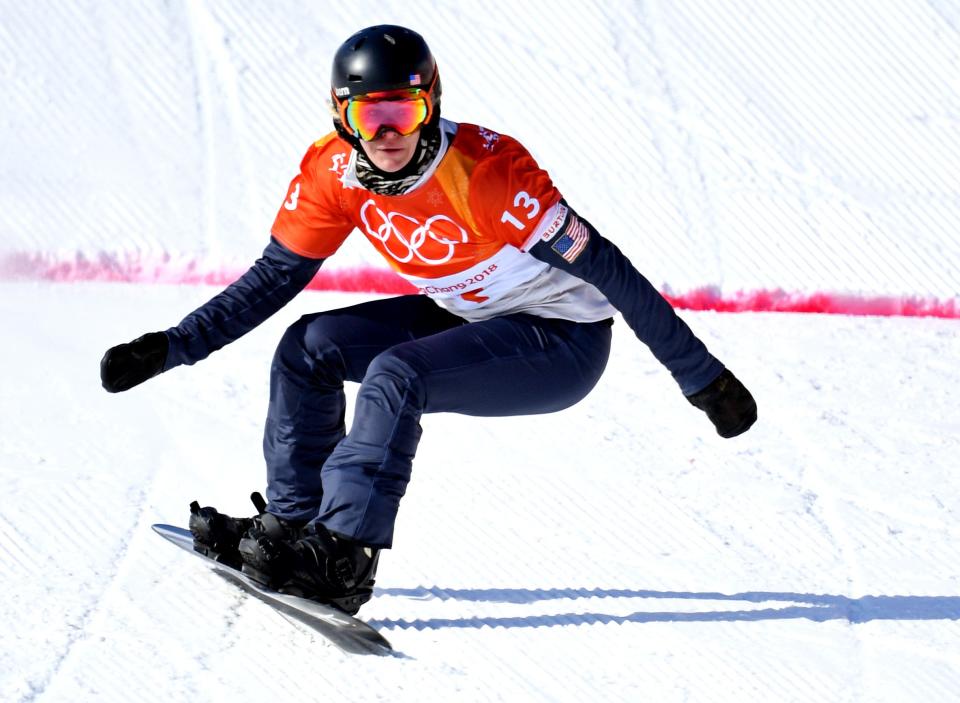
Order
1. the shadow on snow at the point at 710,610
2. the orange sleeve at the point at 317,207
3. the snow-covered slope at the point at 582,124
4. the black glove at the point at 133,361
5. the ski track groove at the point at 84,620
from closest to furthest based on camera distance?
the ski track groove at the point at 84,620 < the black glove at the point at 133,361 < the orange sleeve at the point at 317,207 < the shadow on snow at the point at 710,610 < the snow-covered slope at the point at 582,124

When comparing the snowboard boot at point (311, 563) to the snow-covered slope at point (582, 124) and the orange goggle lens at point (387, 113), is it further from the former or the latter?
the snow-covered slope at point (582, 124)

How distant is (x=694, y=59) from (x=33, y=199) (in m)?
3.42

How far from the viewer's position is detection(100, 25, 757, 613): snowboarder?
3055 millimetres

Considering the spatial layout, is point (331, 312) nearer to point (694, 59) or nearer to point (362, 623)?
point (362, 623)

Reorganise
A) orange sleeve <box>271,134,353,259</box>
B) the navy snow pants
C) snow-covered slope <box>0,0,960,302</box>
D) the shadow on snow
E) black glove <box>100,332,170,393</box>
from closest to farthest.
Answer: the navy snow pants, black glove <box>100,332,170,393</box>, orange sleeve <box>271,134,353,259</box>, the shadow on snow, snow-covered slope <box>0,0,960,302</box>

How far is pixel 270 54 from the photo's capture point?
259 inches

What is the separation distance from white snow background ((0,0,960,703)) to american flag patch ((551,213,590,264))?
1010 millimetres

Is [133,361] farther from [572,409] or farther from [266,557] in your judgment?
[572,409]

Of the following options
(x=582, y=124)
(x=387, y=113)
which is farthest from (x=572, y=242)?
(x=582, y=124)

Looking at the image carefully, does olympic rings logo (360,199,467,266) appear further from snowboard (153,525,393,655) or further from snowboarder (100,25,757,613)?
snowboard (153,525,393,655)

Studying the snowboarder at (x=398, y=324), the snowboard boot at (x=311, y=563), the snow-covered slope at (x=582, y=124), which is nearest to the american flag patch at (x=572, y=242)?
the snowboarder at (x=398, y=324)

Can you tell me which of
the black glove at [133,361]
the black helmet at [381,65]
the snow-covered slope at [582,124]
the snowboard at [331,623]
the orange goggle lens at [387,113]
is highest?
the snow-covered slope at [582,124]

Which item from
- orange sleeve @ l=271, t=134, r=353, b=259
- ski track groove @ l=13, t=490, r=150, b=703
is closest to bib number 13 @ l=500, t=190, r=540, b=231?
orange sleeve @ l=271, t=134, r=353, b=259

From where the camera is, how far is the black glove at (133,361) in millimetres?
3201
